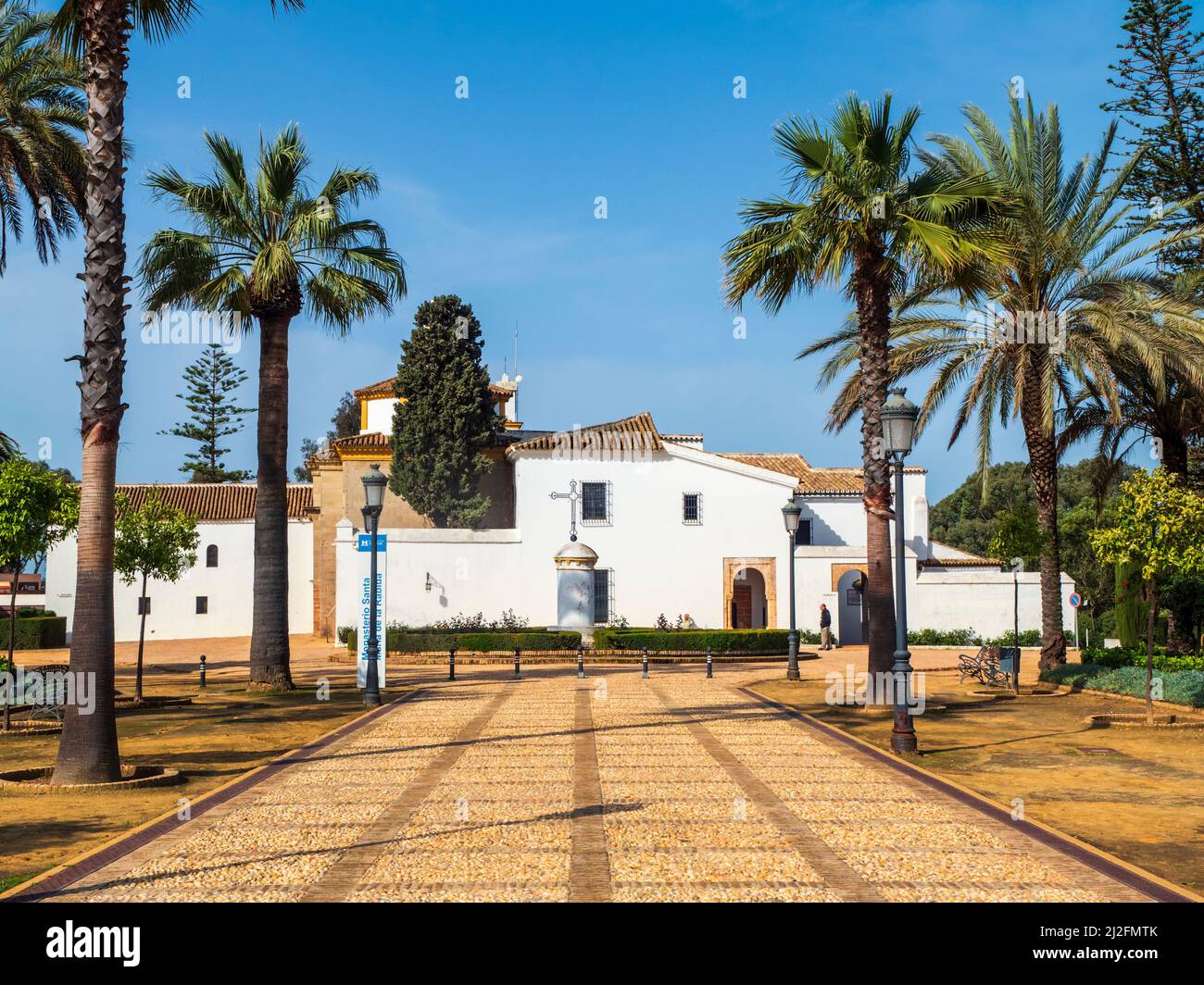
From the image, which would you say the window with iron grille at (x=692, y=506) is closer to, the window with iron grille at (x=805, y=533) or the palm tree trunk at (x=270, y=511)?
the window with iron grille at (x=805, y=533)

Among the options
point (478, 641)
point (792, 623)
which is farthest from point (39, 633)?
point (792, 623)

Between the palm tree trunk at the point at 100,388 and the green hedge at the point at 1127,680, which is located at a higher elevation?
the palm tree trunk at the point at 100,388

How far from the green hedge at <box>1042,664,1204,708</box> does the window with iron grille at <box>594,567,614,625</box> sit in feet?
62.9

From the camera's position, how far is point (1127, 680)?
1833 cm

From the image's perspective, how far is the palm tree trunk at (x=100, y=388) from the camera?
10688mm

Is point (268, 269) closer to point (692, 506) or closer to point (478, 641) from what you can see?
point (478, 641)

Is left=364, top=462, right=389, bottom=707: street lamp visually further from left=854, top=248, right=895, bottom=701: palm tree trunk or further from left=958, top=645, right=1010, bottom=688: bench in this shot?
left=958, top=645, right=1010, bottom=688: bench

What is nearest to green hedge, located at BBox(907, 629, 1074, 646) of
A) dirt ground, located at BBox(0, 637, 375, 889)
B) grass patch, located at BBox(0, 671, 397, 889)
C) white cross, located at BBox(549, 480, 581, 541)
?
white cross, located at BBox(549, 480, 581, 541)

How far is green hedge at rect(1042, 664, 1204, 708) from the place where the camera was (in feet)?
54.3

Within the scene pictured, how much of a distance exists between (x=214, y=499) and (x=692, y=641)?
83.9 ft

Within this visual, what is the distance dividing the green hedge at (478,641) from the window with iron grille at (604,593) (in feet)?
22.8

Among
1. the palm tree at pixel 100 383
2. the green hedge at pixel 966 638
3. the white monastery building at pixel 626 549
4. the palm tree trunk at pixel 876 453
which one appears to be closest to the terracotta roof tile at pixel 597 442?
the white monastery building at pixel 626 549

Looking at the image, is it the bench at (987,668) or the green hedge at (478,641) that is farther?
the green hedge at (478,641)
